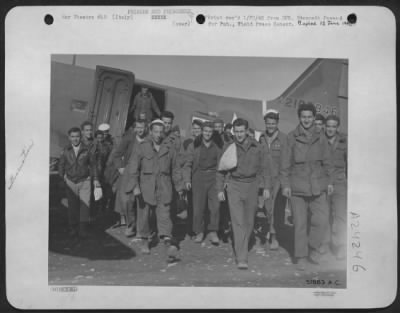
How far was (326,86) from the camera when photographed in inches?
54.6

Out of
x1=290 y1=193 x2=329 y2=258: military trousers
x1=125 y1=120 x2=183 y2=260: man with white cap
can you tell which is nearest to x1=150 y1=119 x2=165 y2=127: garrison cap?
x1=125 y1=120 x2=183 y2=260: man with white cap

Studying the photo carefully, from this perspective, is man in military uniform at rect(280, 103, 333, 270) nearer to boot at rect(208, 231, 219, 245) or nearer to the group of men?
the group of men

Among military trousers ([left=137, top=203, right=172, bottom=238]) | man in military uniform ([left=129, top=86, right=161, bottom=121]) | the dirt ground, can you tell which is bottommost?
the dirt ground

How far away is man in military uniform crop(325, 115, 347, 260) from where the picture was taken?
138 cm

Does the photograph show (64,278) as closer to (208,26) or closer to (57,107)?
(57,107)

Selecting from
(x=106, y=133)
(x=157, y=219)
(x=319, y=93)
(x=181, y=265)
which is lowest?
(x=181, y=265)

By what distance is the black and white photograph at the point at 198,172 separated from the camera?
1.38m

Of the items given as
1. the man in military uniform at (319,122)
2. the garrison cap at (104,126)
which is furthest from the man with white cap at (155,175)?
the man in military uniform at (319,122)

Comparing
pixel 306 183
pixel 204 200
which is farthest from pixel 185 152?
pixel 306 183

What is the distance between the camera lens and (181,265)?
54.2 inches

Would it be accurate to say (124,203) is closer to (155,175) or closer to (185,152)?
(155,175)

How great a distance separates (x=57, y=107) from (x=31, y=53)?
17cm

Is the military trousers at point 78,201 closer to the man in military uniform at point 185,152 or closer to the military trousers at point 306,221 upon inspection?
the man in military uniform at point 185,152

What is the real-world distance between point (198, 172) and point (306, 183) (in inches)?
12.0
